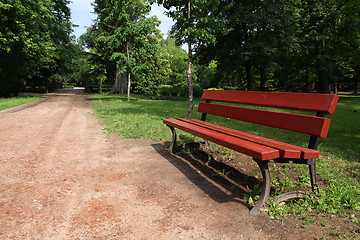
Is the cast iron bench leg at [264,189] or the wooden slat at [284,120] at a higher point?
the wooden slat at [284,120]

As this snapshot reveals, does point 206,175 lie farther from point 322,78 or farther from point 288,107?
point 322,78

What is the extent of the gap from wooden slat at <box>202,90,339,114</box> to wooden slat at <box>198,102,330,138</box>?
12 centimetres

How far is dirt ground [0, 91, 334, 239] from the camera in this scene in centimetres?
226

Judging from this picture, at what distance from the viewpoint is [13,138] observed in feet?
18.9

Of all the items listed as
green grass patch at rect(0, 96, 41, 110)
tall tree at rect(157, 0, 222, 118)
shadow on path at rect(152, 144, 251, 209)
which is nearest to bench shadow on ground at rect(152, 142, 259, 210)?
shadow on path at rect(152, 144, 251, 209)

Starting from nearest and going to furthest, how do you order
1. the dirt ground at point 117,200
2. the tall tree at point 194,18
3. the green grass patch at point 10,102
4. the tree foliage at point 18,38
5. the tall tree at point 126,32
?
the dirt ground at point 117,200 → the tall tree at point 194,18 → the green grass patch at point 10,102 → the tree foliage at point 18,38 → the tall tree at point 126,32

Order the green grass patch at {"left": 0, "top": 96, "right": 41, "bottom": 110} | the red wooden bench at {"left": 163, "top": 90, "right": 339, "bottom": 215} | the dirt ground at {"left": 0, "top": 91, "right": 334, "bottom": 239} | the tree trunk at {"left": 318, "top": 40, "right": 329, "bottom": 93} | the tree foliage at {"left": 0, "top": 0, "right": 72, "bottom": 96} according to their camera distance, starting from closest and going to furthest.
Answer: the dirt ground at {"left": 0, "top": 91, "right": 334, "bottom": 239} → the red wooden bench at {"left": 163, "top": 90, "right": 339, "bottom": 215} → the green grass patch at {"left": 0, "top": 96, "right": 41, "bottom": 110} → the tree foliage at {"left": 0, "top": 0, "right": 72, "bottom": 96} → the tree trunk at {"left": 318, "top": 40, "right": 329, "bottom": 93}

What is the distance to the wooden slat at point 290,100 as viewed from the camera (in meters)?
2.63

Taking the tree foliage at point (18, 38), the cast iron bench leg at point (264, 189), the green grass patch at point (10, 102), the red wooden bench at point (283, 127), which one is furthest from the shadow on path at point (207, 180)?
the tree foliage at point (18, 38)

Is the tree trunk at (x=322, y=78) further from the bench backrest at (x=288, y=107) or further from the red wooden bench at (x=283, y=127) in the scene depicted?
the red wooden bench at (x=283, y=127)

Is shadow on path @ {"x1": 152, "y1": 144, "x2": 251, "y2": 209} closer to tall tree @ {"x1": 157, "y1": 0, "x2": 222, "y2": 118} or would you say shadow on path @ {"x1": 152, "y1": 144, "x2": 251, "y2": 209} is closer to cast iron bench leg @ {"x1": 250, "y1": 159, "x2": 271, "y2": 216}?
cast iron bench leg @ {"x1": 250, "y1": 159, "x2": 271, "y2": 216}

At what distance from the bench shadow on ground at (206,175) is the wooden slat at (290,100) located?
1.08 meters

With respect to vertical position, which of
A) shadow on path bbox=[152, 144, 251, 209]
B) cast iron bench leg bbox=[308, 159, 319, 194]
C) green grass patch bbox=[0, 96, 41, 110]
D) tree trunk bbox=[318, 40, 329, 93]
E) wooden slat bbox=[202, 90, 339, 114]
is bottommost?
shadow on path bbox=[152, 144, 251, 209]

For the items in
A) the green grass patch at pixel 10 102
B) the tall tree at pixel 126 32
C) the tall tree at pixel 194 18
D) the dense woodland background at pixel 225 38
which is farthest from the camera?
the dense woodland background at pixel 225 38
